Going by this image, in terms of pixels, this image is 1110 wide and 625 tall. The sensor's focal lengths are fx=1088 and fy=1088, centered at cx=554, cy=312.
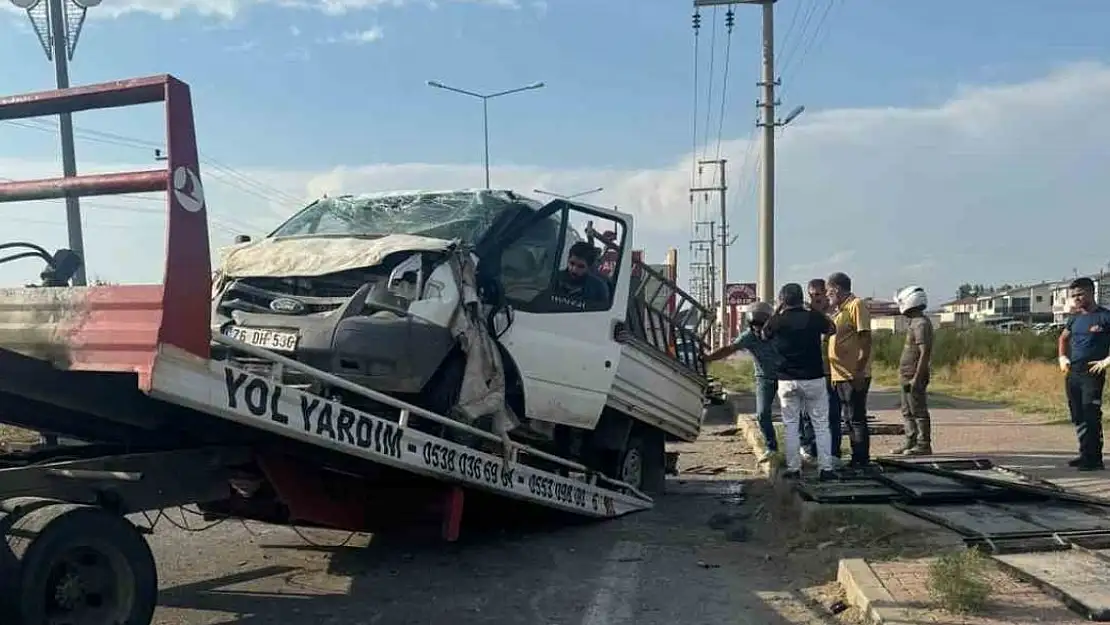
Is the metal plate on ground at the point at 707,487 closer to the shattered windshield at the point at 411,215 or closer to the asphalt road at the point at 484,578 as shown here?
the asphalt road at the point at 484,578

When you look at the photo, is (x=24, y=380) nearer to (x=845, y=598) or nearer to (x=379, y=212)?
(x=379, y=212)

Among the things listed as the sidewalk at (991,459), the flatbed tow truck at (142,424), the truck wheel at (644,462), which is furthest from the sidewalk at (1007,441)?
the flatbed tow truck at (142,424)

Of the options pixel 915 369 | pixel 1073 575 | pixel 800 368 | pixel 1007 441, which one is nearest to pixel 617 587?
pixel 1073 575

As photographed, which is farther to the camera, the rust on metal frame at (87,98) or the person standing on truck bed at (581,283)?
the person standing on truck bed at (581,283)

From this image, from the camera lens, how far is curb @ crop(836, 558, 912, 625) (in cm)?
510

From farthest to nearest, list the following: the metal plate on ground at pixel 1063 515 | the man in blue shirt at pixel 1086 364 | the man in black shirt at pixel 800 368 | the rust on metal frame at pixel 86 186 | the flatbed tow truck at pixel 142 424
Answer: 1. the man in blue shirt at pixel 1086 364
2. the man in black shirt at pixel 800 368
3. the metal plate on ground at pixel 1063 515
4. the rust on metal frame at pixel 86 186
5. the flatbed tow truck at pixel 142 424

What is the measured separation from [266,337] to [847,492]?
4433 millimetres

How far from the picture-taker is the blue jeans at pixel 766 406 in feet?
36.1

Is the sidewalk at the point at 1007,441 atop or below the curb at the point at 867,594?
below

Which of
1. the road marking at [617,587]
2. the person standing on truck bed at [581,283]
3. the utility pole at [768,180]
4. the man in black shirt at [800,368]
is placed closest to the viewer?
the road marking at [617,587]

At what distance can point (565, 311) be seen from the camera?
769 cm

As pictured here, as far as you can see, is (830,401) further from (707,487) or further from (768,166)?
(768,166)

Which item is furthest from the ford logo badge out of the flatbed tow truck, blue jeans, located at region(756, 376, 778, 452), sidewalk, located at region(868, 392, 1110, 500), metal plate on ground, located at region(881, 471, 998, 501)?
sidewalk, located at region(868, 392, 1110, 500)

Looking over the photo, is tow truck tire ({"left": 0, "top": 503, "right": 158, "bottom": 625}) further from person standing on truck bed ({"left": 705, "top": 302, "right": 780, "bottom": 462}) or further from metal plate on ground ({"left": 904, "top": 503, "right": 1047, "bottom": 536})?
person standing on truck bed ({"left": 705, "top": 302, "right": 780, "bottom": 462})
